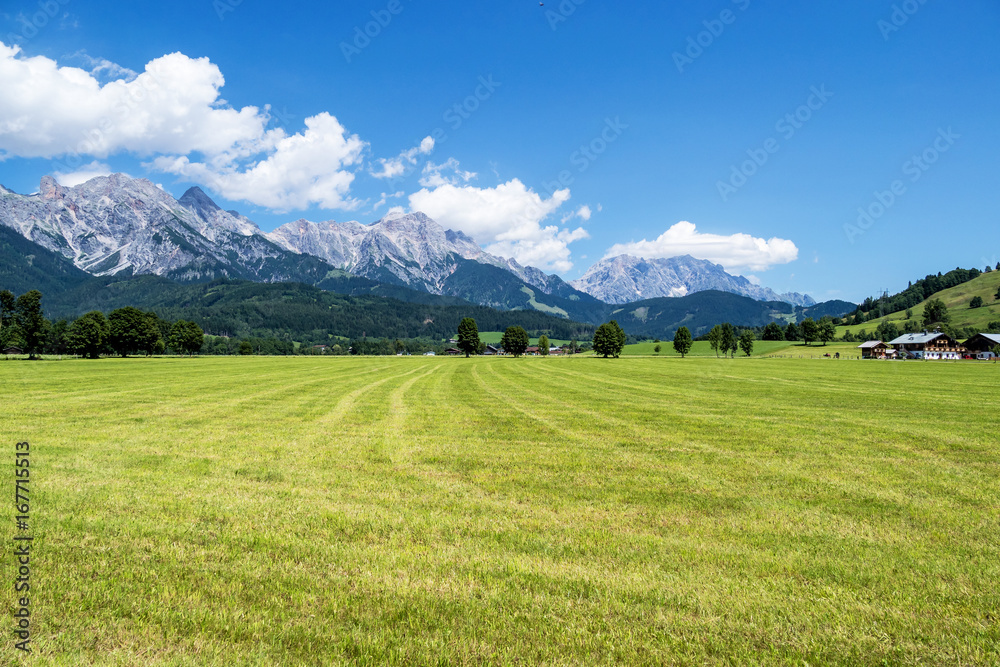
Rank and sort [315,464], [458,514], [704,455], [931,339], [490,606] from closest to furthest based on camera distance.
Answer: [490,606]
[458,514]
[315,464]
[704,455]
[931,339]

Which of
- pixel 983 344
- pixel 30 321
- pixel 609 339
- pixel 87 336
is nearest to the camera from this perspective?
pixel 30 321

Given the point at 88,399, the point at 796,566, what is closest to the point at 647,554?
the point at 796,566

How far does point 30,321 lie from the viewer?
9488 centimetres

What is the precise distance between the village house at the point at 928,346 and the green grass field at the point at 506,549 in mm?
197608

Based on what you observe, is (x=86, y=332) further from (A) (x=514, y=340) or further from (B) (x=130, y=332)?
(A) (x=514, y=340)

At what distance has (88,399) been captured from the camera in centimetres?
2698

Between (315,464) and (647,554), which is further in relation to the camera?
(315,464)

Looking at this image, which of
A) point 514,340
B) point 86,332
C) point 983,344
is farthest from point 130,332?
point 983,344

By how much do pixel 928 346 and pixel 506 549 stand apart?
22722 cm

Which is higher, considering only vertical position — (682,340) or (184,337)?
(682,340)

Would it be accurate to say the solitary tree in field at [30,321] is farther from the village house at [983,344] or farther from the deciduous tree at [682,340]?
the village house at [983,344]

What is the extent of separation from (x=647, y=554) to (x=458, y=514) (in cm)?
355

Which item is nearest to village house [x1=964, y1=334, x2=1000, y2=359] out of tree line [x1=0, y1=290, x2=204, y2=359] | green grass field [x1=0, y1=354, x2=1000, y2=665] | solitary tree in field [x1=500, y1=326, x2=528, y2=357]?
solitary tree in field [x1=500, y1=326, x2=528, y2=357]

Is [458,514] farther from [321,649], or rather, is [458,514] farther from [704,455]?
[704,455]
